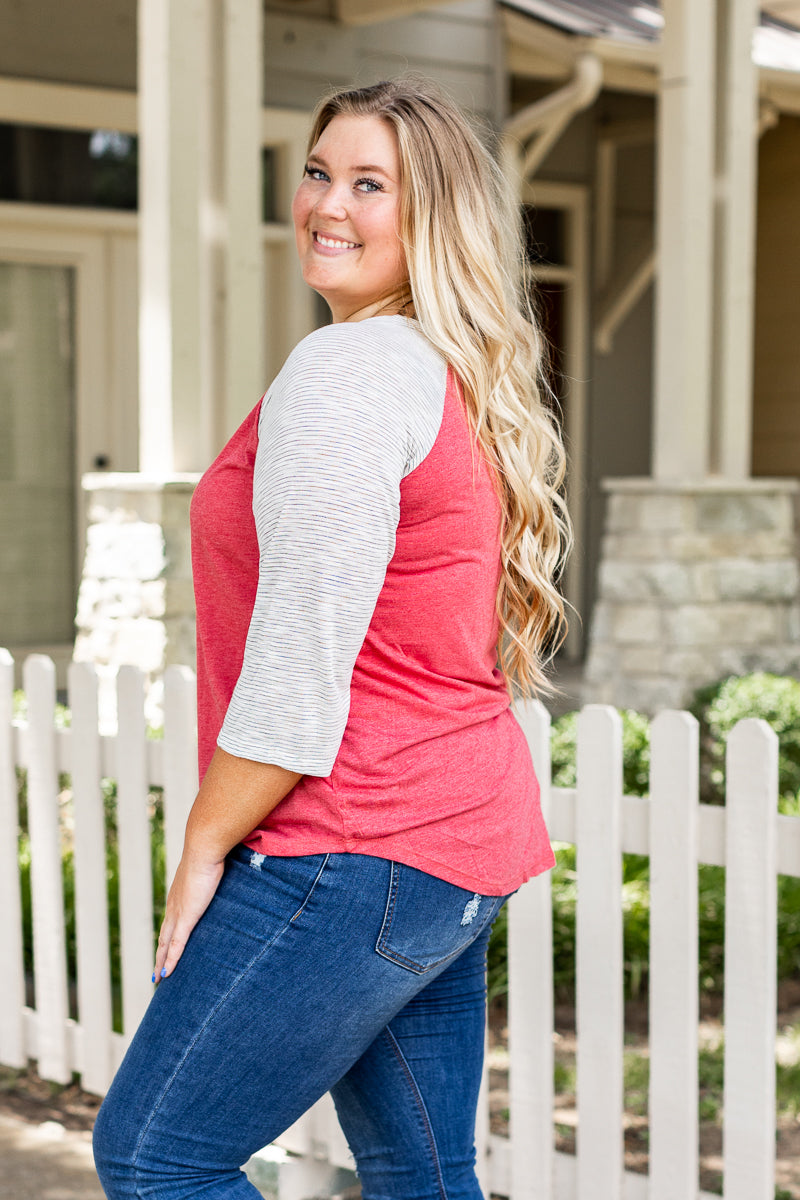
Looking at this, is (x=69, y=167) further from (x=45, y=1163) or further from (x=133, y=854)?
(x=45, y=1163)

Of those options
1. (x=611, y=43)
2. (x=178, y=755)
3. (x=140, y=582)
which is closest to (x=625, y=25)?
(x=611, y=43)

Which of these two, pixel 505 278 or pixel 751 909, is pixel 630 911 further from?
pixel 505 278

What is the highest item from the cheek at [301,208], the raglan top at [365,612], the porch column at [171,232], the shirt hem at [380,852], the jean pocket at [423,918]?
the porch column at [171,232]

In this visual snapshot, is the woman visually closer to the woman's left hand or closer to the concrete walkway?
the woman's left hand

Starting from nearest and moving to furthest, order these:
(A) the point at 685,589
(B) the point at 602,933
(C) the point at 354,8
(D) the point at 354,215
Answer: (D) the point at 354,215, (B) the point at 602,933, (A) the point at 685,589, (C) the point at 354,8

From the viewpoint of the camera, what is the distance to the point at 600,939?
2420 millimetres

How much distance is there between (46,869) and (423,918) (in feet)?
6.35

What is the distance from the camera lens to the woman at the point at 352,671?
53.7 inches

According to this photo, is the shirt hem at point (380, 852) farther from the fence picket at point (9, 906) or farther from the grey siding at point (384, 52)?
the grey siding at point (384, 52)

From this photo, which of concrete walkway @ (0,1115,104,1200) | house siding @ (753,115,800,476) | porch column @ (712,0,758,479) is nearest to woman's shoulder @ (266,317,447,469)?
concrete walkway @ (0,1115,104,1200)

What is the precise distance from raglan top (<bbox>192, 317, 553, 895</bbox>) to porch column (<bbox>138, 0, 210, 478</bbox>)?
3809 millimetres

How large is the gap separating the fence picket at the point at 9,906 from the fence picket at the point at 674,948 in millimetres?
1606

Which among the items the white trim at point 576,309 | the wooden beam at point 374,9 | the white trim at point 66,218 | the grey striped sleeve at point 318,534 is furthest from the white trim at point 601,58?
the grey striped sleeve at point 318,534

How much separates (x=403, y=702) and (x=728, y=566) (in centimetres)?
487
